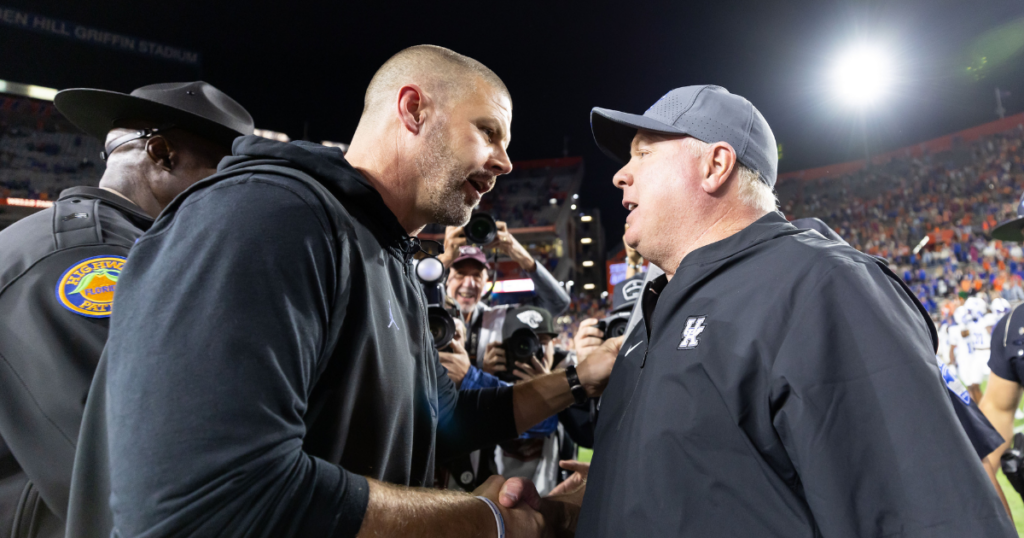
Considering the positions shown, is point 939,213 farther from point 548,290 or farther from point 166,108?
point 166,108

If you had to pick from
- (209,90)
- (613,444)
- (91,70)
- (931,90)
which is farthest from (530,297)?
(931,90)

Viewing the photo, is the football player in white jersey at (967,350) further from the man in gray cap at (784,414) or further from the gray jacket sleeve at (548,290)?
the man in gray cap at (784,414)

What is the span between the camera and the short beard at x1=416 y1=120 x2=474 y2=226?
1767 millimetres

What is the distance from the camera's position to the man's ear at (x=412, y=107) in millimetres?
1755

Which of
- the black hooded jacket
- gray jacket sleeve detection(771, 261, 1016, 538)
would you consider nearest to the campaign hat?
the black hooded jacket

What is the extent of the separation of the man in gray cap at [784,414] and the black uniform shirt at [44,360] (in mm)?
1394

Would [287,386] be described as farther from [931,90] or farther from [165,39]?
[931,90]

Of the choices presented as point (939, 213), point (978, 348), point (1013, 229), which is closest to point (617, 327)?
point (1013, 229)

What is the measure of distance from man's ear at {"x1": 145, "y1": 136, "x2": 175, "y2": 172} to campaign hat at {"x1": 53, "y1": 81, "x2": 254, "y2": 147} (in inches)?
3.3

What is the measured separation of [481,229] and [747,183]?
2.25 meters

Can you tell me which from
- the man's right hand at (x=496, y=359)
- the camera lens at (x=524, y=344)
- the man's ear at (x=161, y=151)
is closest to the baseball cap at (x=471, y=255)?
the man's right hand at (x=496, y=359)

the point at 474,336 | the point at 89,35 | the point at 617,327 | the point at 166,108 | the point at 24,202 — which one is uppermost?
the point at 89,35

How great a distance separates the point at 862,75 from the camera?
920 inches

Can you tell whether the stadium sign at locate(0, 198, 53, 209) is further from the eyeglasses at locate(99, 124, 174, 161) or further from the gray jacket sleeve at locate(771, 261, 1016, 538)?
the gray jacket sleeve at locate(771, 261, 1016, 538)
